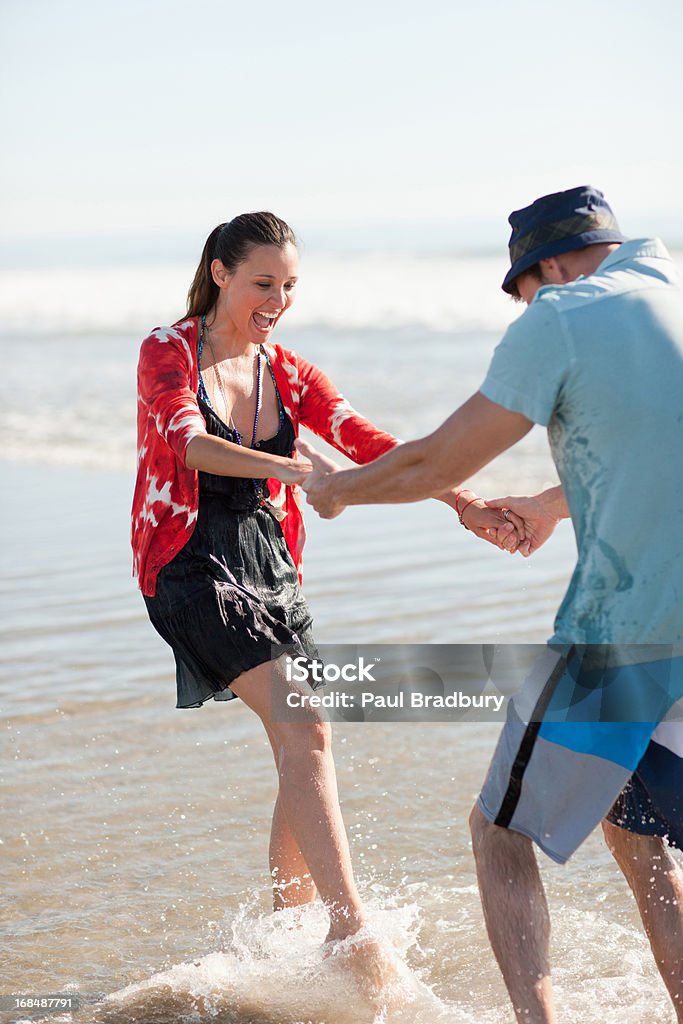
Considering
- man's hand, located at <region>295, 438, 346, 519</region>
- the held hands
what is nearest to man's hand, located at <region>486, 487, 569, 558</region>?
the held hands

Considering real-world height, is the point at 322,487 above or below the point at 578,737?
above

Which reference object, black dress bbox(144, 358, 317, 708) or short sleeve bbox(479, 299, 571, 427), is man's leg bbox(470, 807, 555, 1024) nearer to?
short sleeve bbox(479, 299, 571, 427)

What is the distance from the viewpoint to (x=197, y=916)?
4.05 m

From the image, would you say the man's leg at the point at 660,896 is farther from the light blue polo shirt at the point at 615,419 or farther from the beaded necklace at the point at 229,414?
the beaded necklace at the point at 229,414

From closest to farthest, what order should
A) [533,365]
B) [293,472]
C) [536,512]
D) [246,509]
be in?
[533,365]
[293,472]
[246,509]
[536,512]

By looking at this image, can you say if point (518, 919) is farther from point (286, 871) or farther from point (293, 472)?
point (293, 472)

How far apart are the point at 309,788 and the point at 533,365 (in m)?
1.57

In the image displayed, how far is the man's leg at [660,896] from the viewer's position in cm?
304

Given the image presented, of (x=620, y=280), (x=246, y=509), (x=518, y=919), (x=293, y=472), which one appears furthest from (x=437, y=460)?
(x=246, y=509)

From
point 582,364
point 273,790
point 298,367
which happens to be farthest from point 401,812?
point 582,364

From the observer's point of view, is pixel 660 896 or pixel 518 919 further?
pixel 660 896

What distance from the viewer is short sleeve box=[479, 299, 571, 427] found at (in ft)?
8.36

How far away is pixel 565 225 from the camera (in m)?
2.85

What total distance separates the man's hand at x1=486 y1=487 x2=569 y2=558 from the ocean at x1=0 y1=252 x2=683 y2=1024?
1145 millimetres
